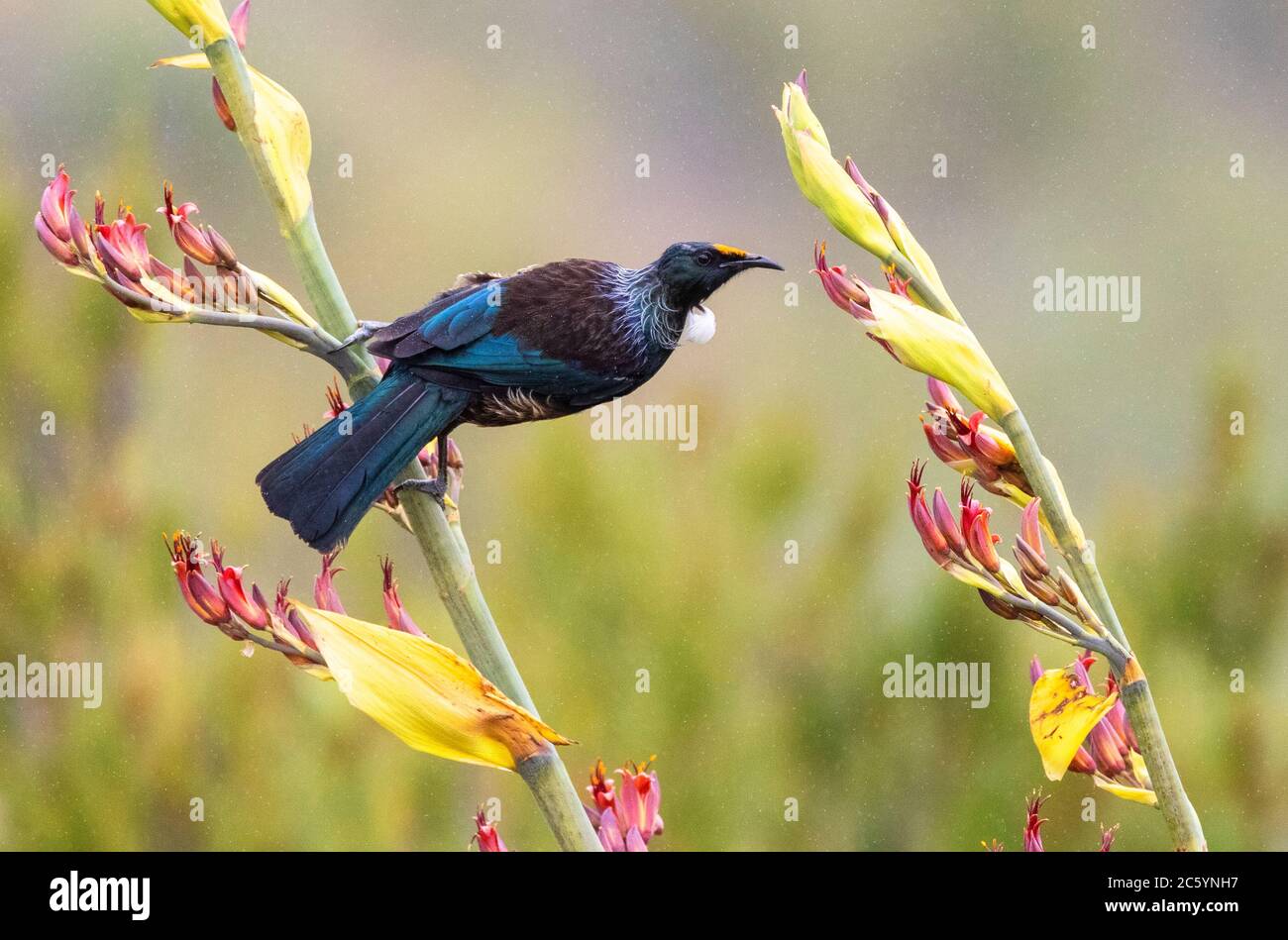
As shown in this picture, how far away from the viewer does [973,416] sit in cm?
77

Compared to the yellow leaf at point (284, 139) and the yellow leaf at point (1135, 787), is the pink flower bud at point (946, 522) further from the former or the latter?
the yellow leaf at point (284, 139)

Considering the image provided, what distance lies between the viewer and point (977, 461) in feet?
2.55

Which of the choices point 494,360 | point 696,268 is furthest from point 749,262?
point 494,360

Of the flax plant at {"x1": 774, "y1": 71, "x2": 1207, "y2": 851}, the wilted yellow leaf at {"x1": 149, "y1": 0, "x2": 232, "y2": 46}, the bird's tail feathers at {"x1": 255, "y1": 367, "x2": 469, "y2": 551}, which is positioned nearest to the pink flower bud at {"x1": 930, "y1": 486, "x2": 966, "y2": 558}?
the flax plant at {"x1": 774, "y1": 71, "x2": 1207, "y2": 851}

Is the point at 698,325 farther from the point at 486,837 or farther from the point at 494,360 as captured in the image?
the point at 486,837

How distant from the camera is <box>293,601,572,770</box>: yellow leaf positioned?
709mm

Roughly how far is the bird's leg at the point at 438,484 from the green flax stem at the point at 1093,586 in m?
0.35

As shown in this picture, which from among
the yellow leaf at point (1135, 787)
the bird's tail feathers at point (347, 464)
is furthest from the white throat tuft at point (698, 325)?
the yellow leaf at point (1135, 787)

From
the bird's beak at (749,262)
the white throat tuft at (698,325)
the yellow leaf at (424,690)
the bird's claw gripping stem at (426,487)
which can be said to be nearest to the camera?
the yellow leaf at (424,690)

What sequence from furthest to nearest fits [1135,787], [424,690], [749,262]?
[749,262]
[1135,787]
[424,690]

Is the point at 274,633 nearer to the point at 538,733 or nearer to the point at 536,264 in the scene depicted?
the point at 538,733

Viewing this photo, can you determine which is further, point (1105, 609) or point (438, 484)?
point (438, 484)

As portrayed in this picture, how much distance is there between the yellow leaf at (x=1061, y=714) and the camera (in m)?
0.76

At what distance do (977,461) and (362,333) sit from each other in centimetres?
44
